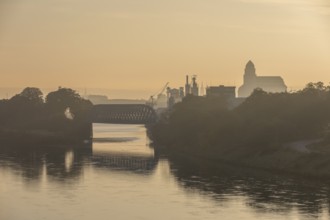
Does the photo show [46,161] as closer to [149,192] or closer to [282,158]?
[282,158]

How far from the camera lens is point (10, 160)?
13962 centimetres

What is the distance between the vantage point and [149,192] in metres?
97.8

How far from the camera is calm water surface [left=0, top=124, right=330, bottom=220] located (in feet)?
263

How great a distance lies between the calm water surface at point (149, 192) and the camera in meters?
80.3

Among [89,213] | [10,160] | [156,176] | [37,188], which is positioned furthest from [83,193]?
[10,160]

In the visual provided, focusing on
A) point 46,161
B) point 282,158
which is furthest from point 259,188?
point 46,161

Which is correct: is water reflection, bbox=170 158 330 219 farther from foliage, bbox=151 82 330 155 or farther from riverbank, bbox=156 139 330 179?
foliage, bbox=151 82 330 155

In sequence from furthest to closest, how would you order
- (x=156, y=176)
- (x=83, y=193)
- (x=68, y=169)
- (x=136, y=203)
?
1. (x=68, y=169)
2. (x=156, y=176)
3. (x=83, y=193)
4. (x=136, y=203)

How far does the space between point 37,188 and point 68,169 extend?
978 inches

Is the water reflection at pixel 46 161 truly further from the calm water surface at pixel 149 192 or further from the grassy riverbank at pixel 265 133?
the grassy riverbank at pixel 265 133

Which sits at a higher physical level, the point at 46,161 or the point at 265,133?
the point at 265,133

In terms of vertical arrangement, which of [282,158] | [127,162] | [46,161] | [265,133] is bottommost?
[127,162]

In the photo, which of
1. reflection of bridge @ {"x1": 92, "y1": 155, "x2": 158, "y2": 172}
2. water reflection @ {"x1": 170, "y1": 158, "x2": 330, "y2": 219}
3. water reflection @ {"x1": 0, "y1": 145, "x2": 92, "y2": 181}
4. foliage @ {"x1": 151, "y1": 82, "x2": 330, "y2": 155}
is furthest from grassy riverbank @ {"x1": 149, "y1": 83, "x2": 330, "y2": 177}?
water reflection @ {"x1": 0, "y1": 145, "x2": 92, "y2": 181}

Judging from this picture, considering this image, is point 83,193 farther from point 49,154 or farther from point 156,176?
point 49,154
